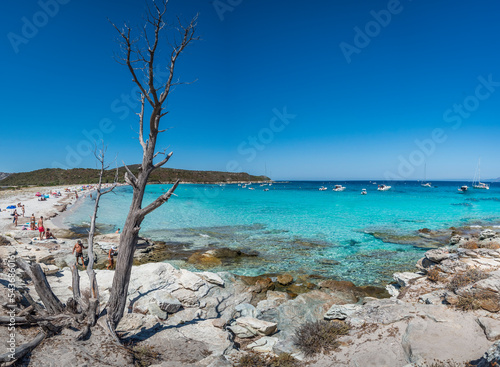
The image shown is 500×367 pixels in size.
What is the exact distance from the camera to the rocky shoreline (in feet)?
18.4

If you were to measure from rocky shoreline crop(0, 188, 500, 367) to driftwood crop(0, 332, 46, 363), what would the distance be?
0.50 ft

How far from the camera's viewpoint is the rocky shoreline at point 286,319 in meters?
5.61

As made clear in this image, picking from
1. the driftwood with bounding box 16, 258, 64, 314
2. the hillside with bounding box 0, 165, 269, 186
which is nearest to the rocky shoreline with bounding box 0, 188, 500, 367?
the driftwood with bounding box 16, 258, 64, 314

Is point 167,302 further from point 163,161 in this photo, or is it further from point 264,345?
point 163,161

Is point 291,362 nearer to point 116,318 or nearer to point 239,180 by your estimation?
point 116,318

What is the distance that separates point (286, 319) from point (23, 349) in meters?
6.86

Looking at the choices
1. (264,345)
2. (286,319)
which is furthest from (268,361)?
(286,319)

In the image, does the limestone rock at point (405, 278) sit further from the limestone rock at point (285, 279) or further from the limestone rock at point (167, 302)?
the limestone rock at point (167, 302)

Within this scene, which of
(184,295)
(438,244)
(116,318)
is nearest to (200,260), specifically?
(184,295)

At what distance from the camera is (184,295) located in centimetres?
1016

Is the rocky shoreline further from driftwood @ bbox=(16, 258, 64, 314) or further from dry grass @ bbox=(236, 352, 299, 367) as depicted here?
driftwood @ bbox=(16, 258, 64, 314)

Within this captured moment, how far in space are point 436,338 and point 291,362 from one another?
10.9 ft

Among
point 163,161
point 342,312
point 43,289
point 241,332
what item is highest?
point 163,161

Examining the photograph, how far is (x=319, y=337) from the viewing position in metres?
6.63
